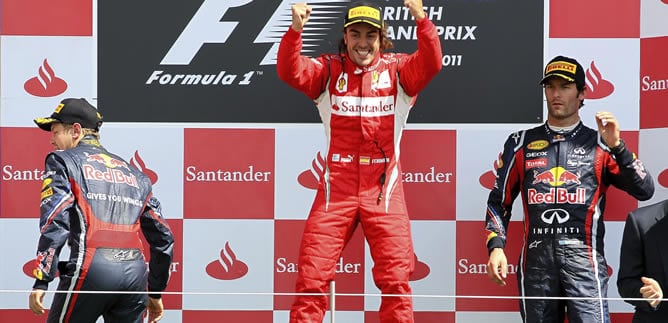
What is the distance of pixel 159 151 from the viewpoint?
448 centimetres

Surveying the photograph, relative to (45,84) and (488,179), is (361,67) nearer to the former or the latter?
(488,179)

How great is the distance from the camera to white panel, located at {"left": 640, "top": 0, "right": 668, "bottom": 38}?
174 inches

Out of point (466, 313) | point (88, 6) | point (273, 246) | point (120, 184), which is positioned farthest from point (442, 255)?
point (88, 6)

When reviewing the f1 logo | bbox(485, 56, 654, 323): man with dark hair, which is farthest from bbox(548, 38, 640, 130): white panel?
the f1 logo

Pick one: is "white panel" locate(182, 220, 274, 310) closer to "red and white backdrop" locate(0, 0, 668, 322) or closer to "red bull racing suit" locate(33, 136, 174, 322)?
"red and white backdrop" locate(0, 0, 668, 322)

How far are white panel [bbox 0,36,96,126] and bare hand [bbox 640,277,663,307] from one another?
2.38m

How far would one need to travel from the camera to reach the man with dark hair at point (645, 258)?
374cm

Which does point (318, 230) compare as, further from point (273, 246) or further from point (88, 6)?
point (88, 6)

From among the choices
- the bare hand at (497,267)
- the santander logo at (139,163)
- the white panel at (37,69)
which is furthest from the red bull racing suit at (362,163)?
the white panel at (37,69)

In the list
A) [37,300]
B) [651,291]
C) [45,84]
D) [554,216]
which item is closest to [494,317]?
[554,216]

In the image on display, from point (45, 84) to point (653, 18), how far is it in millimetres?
2600

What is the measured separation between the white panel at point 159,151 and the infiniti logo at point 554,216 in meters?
1.55

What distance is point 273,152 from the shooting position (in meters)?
4.49

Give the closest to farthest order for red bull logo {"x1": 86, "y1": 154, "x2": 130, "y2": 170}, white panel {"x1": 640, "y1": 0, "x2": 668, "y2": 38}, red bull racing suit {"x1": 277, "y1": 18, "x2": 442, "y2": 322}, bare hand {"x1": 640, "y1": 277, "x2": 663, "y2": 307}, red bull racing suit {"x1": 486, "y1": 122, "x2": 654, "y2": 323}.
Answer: bare hand {"x1": 640, "y1": 277, "x2": 663, "y2": 307} < red bull racing suit {"x1": 277, "y1": 18, "x2": 442, "y2": 322} < red bull logo {"x1": 86, "y1": 154, "x2": 130, "y2": 170} < red bull racing suit {"x1": 486, "y1": 122, "x2": 654, "y2": 323} < white panel {"x1": 640, "y1": 0, "x2": 668, "y2": 38}
